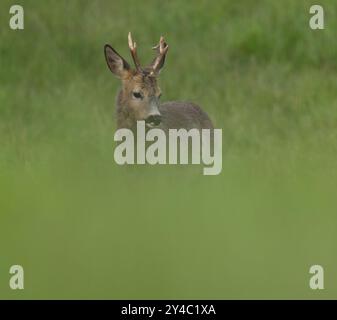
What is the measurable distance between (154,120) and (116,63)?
0.68m

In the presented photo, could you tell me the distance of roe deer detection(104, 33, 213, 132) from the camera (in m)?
12.8

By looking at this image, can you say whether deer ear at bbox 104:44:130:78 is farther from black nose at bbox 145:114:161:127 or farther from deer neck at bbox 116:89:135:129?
black nose at bbox 145:114:161:127

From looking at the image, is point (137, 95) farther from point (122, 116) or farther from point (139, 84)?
point (122, 116)

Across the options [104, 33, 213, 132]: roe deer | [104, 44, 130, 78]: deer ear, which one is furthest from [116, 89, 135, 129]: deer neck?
[104, 44, 130, 78]: deer ear

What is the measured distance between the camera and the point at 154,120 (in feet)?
42.3

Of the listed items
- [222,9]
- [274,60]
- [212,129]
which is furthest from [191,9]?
[212,129]

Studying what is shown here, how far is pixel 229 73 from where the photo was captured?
1786 cm

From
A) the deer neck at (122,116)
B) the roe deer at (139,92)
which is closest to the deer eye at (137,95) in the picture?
the roe deer at (139,92)

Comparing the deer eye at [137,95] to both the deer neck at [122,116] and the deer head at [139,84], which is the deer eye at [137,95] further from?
the deer neck at [122,116]

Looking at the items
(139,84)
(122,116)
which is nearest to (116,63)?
(139,84)

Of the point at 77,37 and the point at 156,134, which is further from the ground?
the point at 77,37

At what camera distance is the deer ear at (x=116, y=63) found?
1300 cm

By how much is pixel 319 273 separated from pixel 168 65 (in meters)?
8.91

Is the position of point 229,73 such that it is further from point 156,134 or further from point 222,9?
point 156,134
